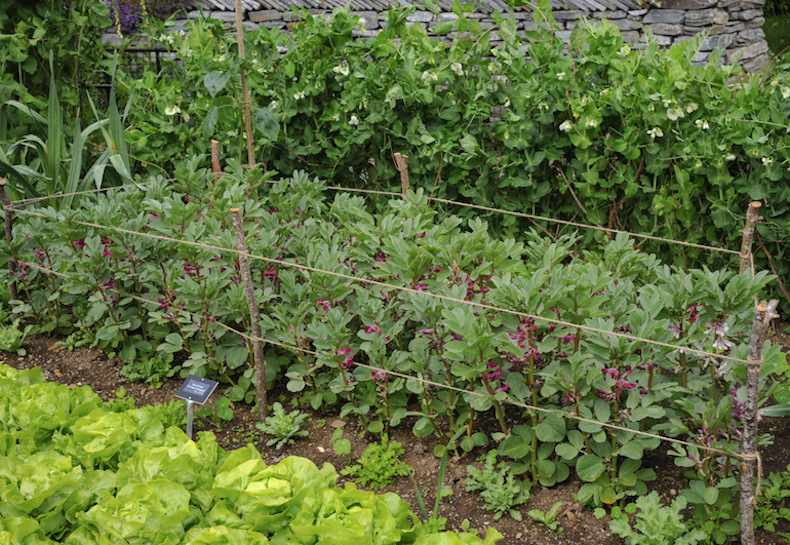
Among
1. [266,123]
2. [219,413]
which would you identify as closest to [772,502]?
[219,413]

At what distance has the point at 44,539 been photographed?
4.65 ft

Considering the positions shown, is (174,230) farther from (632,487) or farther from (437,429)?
(632,487)

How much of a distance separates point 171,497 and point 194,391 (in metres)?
0.71

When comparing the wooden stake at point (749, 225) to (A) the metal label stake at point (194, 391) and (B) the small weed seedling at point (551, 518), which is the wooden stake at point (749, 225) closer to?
(B) the small weed seedling at point (551, 518)

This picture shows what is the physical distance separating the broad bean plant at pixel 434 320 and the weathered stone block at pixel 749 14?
18.5ft

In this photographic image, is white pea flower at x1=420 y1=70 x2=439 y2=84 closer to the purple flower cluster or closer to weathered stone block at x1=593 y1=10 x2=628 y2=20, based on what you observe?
Result: the purple flower cluster

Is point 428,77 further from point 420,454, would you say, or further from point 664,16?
Result: point 664,16

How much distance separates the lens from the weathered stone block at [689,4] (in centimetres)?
672

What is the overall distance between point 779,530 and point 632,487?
383 mm

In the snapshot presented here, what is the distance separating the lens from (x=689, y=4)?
677 cm

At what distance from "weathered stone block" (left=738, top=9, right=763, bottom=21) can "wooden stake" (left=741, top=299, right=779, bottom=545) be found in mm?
6312

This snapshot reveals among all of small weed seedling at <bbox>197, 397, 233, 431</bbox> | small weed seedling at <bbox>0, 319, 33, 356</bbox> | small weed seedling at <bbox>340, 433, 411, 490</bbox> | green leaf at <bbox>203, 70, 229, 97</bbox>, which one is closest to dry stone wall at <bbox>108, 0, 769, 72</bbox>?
green leaf at <bbox>203, 70, 229, 97</bbox>

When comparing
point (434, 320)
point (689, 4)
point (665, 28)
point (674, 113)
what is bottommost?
point (434, 320)

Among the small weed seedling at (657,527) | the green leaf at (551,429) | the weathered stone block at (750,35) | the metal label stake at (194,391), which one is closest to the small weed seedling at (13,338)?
the metal label stake at (194,391)
